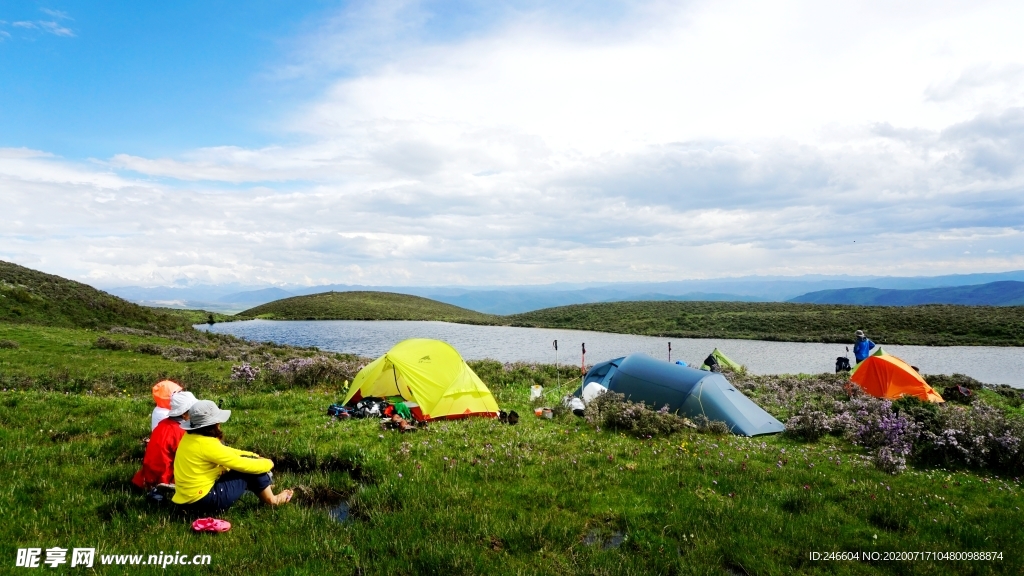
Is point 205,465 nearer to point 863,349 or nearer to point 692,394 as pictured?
point 692,394

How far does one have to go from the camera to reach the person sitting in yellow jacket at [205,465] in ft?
22.9

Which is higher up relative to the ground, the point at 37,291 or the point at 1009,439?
the point at 37,291

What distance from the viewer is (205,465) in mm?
7098

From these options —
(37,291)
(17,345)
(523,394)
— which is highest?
(37,291)

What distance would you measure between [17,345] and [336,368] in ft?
67.7

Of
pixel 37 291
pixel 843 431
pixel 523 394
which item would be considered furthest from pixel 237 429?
pixel 37 291

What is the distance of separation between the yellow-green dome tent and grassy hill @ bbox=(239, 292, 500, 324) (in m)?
87.9

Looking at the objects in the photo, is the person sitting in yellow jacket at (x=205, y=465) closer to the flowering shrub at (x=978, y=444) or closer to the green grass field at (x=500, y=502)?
the green grass field at (x=500, y=502)

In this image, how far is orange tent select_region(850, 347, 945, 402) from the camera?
2055cm

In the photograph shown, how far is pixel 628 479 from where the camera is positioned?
30.8 ft

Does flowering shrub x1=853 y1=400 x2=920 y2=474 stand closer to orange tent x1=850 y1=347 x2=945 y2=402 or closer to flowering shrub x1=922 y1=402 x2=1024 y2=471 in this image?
flowering shrub x1=922 y1=402 x2=1024 y2=471

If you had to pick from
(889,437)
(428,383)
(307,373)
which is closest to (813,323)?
(889,437)

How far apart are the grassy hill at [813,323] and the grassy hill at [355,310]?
72.6 ft

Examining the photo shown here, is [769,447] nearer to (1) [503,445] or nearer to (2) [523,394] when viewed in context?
(1) [503,445]
